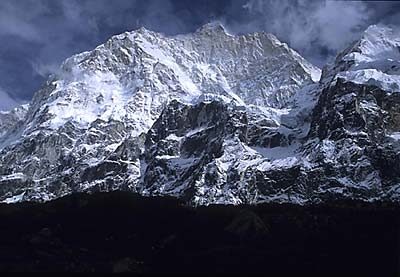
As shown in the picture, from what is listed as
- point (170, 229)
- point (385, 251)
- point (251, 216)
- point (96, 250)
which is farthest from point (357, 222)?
point (96, 250)

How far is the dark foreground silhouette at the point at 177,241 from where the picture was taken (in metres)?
42.5

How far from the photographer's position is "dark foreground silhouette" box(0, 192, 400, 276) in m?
42.5

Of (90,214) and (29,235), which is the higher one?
(90,214)

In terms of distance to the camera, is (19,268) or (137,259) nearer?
(19,268)

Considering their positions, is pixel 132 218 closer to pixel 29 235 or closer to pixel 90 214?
pixel 90 214

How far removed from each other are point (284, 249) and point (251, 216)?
1327 centimetres

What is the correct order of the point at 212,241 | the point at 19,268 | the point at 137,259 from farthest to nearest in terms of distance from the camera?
1. the point at 212,241
2. the point at 137,259
3. the point at 19,268

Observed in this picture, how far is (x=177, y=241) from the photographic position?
54.0 metres

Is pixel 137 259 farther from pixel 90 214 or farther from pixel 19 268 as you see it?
pixel 90 214

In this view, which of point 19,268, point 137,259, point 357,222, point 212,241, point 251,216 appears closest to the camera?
point 19,268

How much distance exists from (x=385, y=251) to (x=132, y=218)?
79.6 ft

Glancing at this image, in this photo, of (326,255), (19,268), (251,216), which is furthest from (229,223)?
(19,268)

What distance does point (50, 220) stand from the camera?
59.4 m

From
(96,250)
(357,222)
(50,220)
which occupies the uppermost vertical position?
(357,222)
